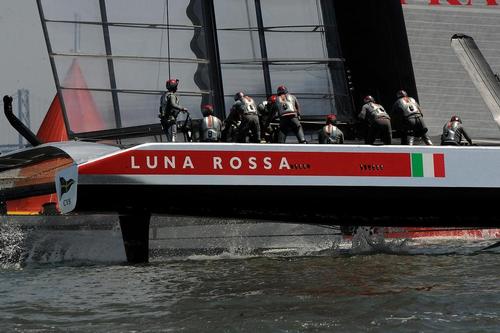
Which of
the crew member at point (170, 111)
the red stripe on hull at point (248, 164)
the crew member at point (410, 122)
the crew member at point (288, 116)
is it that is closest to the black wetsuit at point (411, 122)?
the crew member at point (410, 122)

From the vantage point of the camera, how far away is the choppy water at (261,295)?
207 inches

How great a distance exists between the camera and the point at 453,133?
9.73m

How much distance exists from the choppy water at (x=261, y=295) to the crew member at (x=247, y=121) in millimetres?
1274

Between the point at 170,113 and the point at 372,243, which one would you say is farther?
the point at 372,243

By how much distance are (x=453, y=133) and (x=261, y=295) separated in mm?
4302

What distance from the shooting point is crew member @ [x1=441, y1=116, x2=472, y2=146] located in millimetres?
9656

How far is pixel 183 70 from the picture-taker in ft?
36.3

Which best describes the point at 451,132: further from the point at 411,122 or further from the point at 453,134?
the point at 411,122

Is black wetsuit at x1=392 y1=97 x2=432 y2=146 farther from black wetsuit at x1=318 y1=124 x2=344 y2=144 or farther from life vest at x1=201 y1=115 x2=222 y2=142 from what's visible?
life vest at x1=201 y1=115 x2=222 y2=142

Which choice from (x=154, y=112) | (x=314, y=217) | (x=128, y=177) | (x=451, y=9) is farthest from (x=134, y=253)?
(x=451, y=9)

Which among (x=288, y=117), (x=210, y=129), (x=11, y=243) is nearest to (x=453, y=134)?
(x=288, y=117)

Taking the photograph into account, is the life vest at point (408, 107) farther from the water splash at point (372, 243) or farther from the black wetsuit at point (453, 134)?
the water splash at point (372, 243)

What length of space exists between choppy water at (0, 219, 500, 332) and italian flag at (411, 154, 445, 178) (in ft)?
2.74

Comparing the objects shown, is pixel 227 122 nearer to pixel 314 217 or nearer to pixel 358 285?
pixel 314 217
